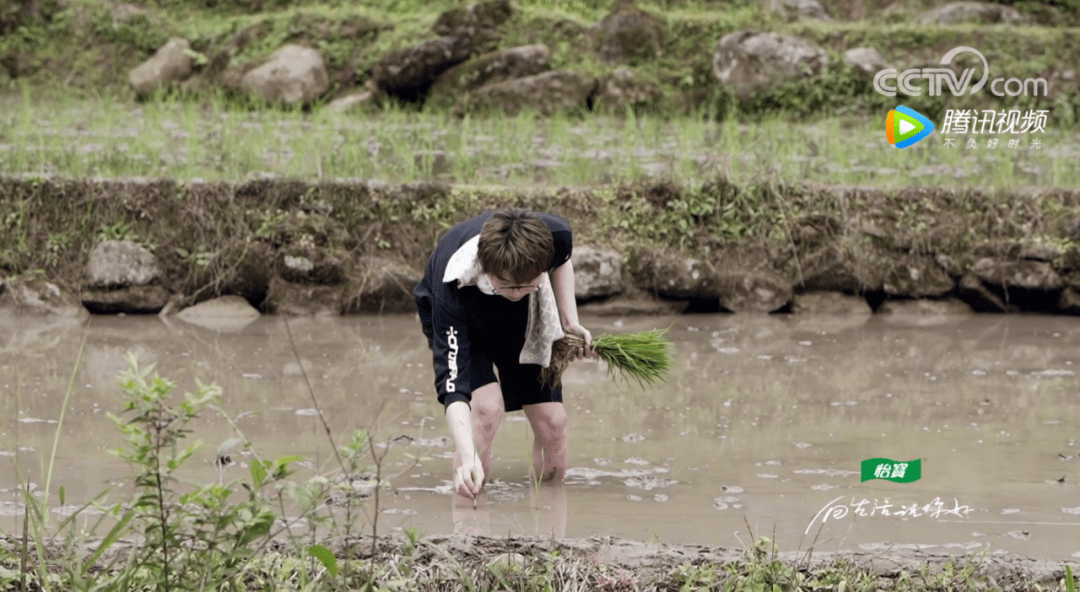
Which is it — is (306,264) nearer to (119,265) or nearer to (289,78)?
(119,265)

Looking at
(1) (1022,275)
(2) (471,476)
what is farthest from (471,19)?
(2) (471,476)

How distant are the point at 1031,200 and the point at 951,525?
3.79 metres

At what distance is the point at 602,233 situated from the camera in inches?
241

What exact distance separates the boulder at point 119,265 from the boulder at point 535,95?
3895mm

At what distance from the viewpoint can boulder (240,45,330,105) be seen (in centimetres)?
990

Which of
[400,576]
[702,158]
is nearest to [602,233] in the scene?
[702,158]

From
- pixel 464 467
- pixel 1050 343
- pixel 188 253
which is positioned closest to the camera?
pixel 464 467

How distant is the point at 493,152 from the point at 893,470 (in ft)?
13.7

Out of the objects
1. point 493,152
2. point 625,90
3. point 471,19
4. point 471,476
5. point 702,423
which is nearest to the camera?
point 471,476

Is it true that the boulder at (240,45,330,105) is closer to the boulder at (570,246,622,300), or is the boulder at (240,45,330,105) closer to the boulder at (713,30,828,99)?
the boulder at (713,30,828,99)

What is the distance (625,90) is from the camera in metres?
9.66

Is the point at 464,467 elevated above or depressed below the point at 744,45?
below

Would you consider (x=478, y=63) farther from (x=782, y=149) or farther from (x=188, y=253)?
(x=188, y=253)

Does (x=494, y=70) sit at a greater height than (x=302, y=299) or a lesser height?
greater
